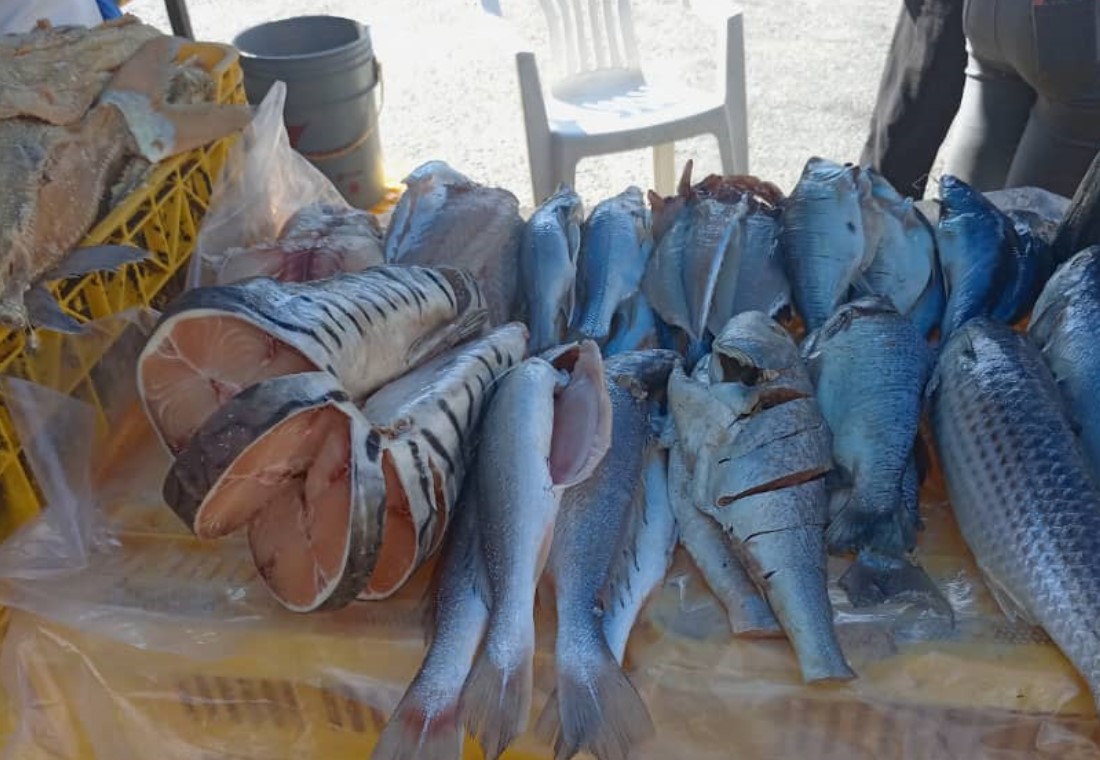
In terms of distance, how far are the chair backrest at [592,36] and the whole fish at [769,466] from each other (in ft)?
11.1

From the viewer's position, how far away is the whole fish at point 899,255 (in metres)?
1.87

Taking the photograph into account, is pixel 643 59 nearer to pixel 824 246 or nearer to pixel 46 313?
pixel 824 246

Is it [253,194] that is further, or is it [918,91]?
[918,91]

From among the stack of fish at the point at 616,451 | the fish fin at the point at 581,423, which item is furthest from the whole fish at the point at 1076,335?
the fish fin at the point at 581,423

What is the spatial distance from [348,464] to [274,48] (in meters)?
2.95

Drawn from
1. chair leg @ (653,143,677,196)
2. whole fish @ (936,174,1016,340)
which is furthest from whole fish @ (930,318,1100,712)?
chair leg @ (653,143,677,196)

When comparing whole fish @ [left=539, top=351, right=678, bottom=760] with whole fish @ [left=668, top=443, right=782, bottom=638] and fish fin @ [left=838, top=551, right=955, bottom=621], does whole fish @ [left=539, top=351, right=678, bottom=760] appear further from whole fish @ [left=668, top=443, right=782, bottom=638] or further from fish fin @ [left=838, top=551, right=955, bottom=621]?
fish fin @ [left=838, top=551, right=955, bottom=621]

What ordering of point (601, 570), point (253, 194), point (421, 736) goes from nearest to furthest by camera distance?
point (421, 736) < point (601, 570) < point (253, 194)

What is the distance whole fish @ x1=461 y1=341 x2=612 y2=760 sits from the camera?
1234 millimetres

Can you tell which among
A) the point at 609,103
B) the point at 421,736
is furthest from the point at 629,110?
the point at 421,736

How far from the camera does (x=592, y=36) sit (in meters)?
4.73

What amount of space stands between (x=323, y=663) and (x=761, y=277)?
1.11 m

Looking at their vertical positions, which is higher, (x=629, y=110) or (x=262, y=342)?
(x=262, y=342)

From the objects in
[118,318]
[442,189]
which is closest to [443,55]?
[442,189]
